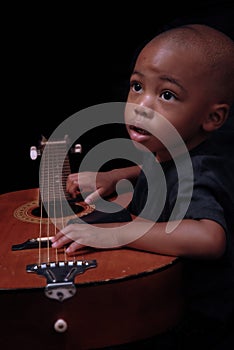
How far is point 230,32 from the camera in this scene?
120 cm

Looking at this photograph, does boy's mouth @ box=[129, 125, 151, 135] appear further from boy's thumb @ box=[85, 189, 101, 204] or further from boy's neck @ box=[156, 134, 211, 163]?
boy's thumb @ box=[85, 189, 101, 204]

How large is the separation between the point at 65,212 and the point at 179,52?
1.47ft

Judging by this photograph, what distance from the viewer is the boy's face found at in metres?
0.82

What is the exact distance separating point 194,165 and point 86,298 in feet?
1.10

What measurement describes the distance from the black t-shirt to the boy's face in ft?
0.27

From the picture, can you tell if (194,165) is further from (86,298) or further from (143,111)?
(86,298)

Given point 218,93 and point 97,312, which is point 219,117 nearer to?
point 218,93

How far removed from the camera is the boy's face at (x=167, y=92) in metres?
0.82

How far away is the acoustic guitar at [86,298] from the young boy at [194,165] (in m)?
0.05

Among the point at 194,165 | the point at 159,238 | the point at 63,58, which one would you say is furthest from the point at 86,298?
the point at 63,58

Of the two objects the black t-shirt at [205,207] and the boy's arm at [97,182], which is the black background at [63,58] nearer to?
the boy's arm at [97,182]

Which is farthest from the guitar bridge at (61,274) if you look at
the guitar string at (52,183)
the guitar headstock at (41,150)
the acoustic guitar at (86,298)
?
the guitar headstock at (41,150)

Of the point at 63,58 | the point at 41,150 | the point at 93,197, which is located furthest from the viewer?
the point at 63,58

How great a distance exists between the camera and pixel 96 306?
719 mm
